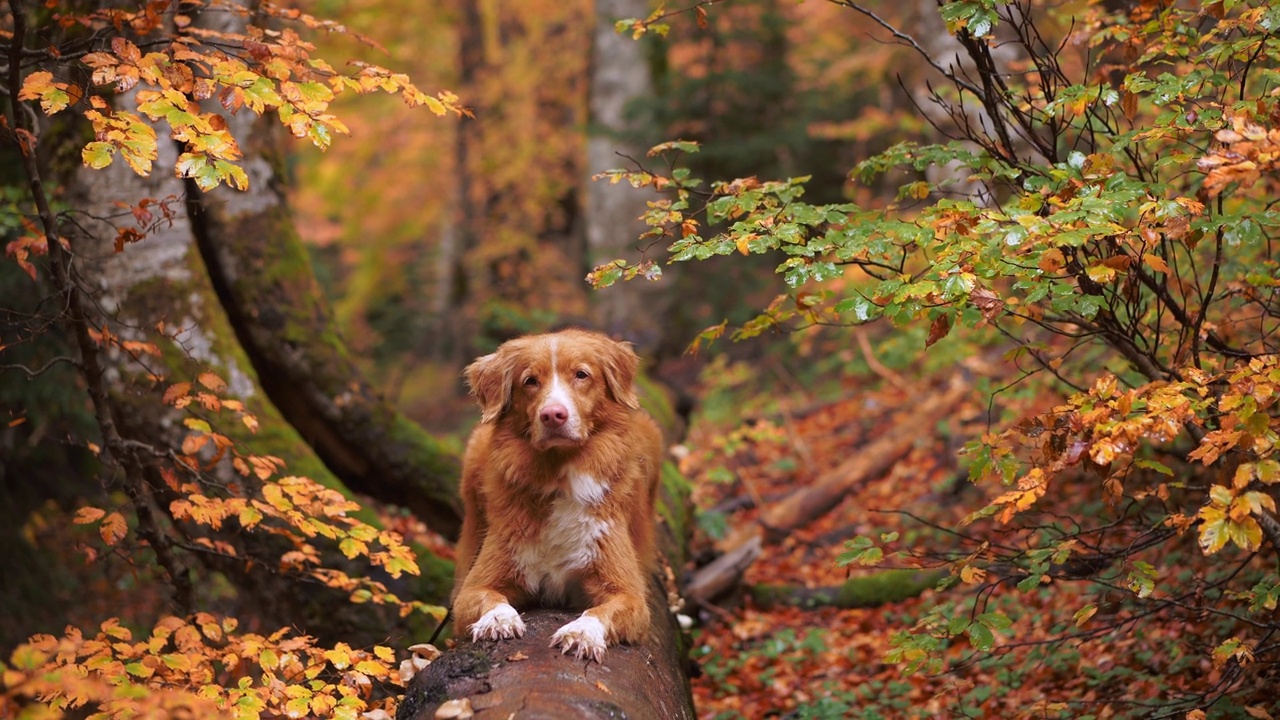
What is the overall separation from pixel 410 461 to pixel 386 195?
57.8ft

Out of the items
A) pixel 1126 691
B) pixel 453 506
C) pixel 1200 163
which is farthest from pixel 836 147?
pixel 1200 163

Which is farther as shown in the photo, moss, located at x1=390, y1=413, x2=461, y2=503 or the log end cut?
moss, located at x1=390, y1=413, x2=461, y2=503

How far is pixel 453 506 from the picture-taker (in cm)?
682

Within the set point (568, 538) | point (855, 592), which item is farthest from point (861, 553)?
point (855, 592)

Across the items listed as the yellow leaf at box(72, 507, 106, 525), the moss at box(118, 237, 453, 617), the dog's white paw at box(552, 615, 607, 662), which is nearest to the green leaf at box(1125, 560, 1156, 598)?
the dog's white paw at box(552, 615, 607, 662)

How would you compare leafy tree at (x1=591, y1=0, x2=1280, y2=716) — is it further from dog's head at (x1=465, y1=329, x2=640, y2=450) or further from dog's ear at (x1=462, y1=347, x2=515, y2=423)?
dog's ear at (x1=462, y1=347, x2=515, y2=423)

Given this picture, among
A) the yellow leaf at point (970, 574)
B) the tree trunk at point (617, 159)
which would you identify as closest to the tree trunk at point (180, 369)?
the yellow leaf at point (970, 574)

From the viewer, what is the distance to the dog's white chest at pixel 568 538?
13.5 feet

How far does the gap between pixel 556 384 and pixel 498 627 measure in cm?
107

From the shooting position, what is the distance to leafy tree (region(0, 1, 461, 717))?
3.62 meters

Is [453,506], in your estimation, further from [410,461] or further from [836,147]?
[836,147]

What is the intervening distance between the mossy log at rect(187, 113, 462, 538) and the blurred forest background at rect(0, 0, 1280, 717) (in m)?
0.02

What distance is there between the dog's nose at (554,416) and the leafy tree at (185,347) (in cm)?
119

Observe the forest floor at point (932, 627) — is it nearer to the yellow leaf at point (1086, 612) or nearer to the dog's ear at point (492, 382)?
the yellow leaf at point (1086, 612)
